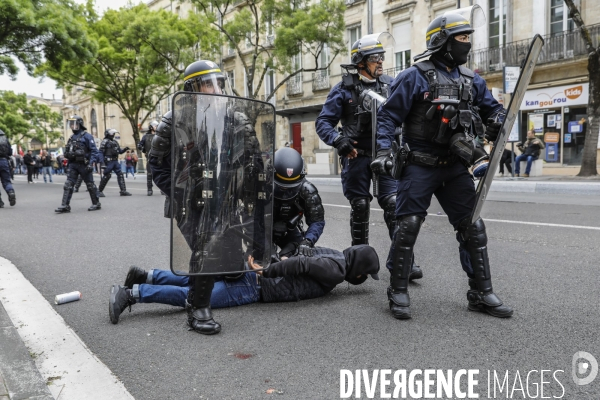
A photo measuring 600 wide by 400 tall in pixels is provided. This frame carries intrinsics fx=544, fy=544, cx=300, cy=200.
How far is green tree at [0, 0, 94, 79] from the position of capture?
753 inches

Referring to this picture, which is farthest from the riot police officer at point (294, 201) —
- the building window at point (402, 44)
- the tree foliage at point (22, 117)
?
the tree foliage at point (22, 117)

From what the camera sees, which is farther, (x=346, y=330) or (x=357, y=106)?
(x=357, y=106)

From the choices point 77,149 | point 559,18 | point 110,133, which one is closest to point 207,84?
point 77,149

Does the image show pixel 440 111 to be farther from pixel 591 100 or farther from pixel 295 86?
pixel 295 86

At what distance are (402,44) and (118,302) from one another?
2417 centimetres

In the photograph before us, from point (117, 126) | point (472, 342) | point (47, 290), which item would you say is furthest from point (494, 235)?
point (117, 126)

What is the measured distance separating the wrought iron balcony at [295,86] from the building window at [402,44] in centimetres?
658

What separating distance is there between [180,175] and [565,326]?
2.32m

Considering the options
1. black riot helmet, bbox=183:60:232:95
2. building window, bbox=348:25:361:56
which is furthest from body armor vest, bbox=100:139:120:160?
building window, bbox=348:25:361:56

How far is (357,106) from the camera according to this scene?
4398mm

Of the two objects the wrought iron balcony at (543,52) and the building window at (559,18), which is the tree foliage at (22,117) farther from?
the building window at (559,18)

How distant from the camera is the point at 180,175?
2941mm

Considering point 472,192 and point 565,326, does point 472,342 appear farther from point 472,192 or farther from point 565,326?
point 472,192

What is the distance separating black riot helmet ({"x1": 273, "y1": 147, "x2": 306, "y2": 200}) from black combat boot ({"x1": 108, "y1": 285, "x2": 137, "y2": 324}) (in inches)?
50.3
